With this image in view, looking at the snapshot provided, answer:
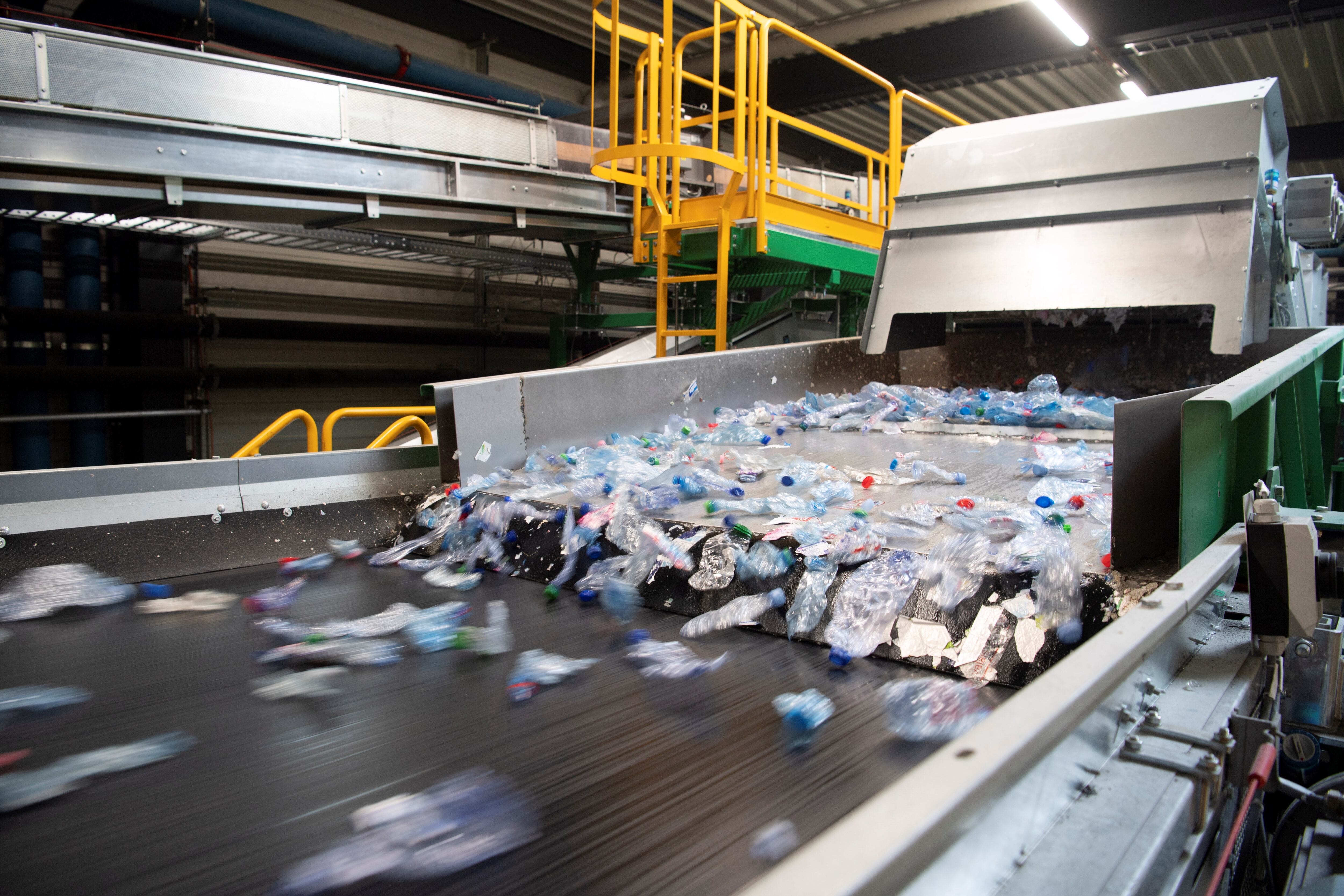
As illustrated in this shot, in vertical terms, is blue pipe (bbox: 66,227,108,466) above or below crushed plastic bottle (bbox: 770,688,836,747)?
above

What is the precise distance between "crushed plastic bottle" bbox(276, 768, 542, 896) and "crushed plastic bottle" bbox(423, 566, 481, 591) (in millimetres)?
967

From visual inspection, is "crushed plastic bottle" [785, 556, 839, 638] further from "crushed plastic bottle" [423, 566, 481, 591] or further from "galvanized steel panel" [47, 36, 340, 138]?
"galvanized steel panel" [47, 36, 340, 138]

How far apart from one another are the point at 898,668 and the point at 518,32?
405 inches

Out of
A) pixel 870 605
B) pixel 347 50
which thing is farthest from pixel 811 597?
pixel 347 50

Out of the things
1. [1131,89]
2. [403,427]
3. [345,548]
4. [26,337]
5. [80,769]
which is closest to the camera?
[80,769]

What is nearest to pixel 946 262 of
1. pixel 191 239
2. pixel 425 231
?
pixel 425 231

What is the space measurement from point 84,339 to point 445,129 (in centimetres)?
362

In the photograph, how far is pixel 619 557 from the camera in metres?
2.04

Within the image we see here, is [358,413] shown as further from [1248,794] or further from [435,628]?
[1248,794]

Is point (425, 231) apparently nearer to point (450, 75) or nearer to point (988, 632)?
point (450, 75)

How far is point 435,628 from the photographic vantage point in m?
1.75

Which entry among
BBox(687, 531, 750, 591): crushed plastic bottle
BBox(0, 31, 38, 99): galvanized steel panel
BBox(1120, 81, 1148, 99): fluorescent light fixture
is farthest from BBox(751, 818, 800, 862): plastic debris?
BBox(1120, 81, 1148, 99): fluorescent light fixture

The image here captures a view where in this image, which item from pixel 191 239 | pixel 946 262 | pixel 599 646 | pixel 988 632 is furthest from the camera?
pixel 191 239

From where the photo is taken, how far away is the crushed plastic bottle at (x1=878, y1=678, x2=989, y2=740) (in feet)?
4.25
